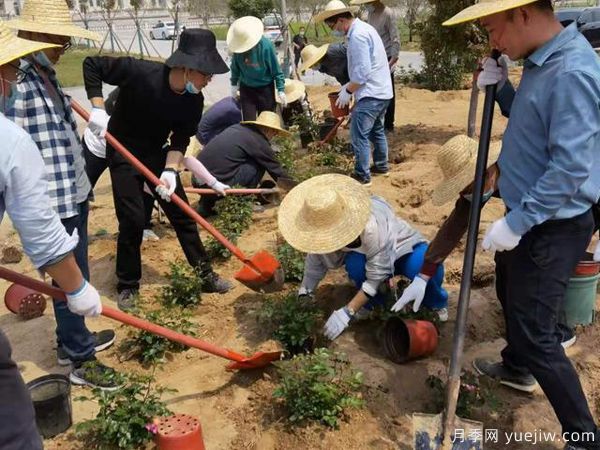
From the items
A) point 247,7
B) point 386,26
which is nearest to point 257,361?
point 386,26

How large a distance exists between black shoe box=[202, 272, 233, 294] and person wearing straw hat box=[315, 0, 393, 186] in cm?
245

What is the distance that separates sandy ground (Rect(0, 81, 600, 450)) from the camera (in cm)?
296

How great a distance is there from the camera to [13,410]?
5.97ft

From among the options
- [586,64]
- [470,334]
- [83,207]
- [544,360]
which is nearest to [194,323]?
[83,207]

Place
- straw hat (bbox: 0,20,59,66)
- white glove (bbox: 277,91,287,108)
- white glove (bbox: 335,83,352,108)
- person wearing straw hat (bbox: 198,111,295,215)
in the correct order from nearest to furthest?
straw hat (bbox: 0,20,59,66) → person wearing straw hat (bbox: 198,111,295,215) → white glove (bbox: 335,83,352,108) → white glove (bbox: 277,91,287,108)

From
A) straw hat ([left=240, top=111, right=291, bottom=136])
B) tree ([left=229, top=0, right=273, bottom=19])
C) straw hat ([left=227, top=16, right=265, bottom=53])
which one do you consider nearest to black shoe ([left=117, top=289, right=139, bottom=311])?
straw hat ([left=240, top=111, right=291, bottom=136])

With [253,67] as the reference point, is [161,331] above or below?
below

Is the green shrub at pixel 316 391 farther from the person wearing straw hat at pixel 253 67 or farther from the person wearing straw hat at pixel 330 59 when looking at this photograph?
the person wearing straw hat at pixel 330 59

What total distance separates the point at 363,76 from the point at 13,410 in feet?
16.1

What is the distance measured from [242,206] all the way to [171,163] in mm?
1460

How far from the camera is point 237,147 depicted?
572cm

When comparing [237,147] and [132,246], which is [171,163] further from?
[237,147]

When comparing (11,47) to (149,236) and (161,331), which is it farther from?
(149,236)

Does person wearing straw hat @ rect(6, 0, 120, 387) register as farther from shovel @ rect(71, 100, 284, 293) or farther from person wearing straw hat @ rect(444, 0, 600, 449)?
person wearing straw hat @ rect(444, 0, 600, 449)
